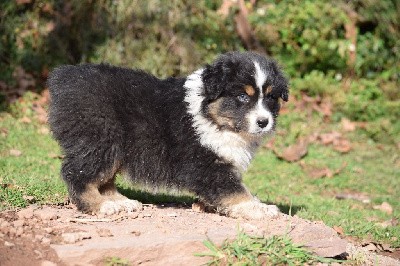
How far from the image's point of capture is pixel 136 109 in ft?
18.8

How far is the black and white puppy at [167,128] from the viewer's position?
17.9ft

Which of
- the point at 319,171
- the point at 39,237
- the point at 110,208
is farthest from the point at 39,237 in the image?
the point at 319,171

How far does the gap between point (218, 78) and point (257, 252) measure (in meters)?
1.73

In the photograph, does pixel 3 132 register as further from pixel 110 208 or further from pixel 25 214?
pixel 25 214

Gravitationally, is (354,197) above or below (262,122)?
below

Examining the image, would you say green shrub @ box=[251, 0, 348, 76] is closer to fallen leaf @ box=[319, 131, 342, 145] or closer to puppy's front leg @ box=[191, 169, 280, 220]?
fallen leaf @ box=[319, 131, 342, 145]

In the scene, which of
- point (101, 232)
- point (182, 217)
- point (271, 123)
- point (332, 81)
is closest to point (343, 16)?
point (332, 81)

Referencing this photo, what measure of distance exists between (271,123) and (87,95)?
5.51ft

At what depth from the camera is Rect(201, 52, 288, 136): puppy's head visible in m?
5.59

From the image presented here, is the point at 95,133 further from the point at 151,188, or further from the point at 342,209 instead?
the point at 342,209

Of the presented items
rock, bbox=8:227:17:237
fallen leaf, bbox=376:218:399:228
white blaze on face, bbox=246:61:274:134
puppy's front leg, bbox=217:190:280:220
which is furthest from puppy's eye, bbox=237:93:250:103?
fallen leaf, bbox=376:218:399:228

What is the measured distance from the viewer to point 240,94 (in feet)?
18.5

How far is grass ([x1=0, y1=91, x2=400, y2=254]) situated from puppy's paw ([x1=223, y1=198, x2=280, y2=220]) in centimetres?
134

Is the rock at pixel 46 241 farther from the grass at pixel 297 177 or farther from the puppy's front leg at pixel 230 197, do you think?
the puppy's front leg at pixel 230 197
